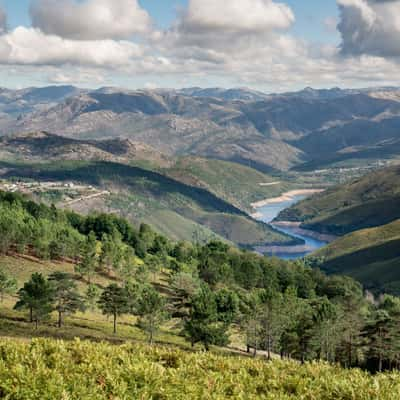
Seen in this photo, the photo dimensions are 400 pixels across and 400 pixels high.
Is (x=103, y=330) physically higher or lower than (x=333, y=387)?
lower

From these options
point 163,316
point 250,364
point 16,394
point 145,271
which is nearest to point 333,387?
point 250,364

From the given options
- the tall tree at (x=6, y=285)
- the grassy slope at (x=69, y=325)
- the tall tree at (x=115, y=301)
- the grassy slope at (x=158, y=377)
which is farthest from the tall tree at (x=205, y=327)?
the grassy slope at (x=158, y=377)

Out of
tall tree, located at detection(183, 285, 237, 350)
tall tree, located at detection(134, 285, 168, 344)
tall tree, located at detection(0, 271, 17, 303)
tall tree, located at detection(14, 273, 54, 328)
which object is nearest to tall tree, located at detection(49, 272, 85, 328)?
tall tree, located at detection(14, 273, 54, 328)

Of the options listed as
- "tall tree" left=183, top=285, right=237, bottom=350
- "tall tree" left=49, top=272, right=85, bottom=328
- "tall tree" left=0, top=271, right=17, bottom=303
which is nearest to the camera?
"tall tree" left=183, top=285, right=237, bottom=350

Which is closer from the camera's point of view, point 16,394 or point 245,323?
point 16,394

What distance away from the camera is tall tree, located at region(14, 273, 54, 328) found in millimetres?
94688

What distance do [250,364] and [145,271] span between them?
139 metres

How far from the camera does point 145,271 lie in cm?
16525

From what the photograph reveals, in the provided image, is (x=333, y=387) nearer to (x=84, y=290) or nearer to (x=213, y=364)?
(x=213, y=364)

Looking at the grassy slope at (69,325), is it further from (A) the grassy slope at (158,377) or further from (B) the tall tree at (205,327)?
(A) the grassy slope at (158,377)

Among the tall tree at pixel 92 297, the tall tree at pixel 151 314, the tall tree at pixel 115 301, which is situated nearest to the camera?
the tall tree at pixel 151 314

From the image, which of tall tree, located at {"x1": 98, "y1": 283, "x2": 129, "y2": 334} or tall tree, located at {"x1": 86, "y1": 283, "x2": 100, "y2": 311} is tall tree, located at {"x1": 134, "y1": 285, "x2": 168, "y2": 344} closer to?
tall tree, located at {"x1": 98, "y1": 283, "x2": 129, "y2": 334}

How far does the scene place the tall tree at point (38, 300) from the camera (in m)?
94.7

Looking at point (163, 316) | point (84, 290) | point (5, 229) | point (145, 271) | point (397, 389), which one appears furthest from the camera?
point (145, 271)
